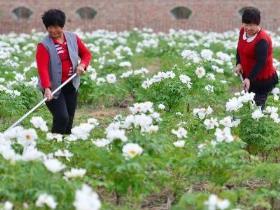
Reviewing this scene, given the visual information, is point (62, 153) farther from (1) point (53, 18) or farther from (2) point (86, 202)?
(1) point (53, 18)

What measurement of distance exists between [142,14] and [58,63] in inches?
675

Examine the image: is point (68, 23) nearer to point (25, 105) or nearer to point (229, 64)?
point (229, 64)

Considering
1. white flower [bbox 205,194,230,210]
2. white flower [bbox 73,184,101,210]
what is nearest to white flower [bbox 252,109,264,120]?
white flower [bbox 205,194,230,210]

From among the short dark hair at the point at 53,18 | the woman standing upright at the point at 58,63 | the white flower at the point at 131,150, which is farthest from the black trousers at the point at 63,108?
the white flower at the point at 131,150

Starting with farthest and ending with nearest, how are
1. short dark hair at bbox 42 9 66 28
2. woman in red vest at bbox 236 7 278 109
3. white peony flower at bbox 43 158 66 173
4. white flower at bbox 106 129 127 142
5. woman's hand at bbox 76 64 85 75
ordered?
woman in red vest at bbox 236 7 278 109 → woman's hand at bbox 76 64 85 75 → short dark hair at bbox 42 9 66 28 → white flower at bbox 106 129 127 142 → white peony flower at bbox 43 158 66 173

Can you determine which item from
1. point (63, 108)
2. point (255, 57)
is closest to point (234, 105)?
point (255, 57)

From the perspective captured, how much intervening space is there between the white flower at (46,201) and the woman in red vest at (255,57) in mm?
3431

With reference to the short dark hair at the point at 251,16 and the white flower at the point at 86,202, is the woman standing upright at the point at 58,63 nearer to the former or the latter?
the short dark hair at the point at 251,16

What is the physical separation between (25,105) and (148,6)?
15.1 m

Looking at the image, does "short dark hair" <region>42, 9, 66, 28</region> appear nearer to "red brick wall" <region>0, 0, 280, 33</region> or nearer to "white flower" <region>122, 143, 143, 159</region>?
"white flower" <region>122, 143, 143, 159</region>

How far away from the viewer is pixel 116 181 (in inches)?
200

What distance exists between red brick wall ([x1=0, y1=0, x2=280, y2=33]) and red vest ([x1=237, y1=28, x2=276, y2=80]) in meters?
16.2

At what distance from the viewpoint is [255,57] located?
7301 mm

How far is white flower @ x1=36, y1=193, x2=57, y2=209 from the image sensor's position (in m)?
4.25
